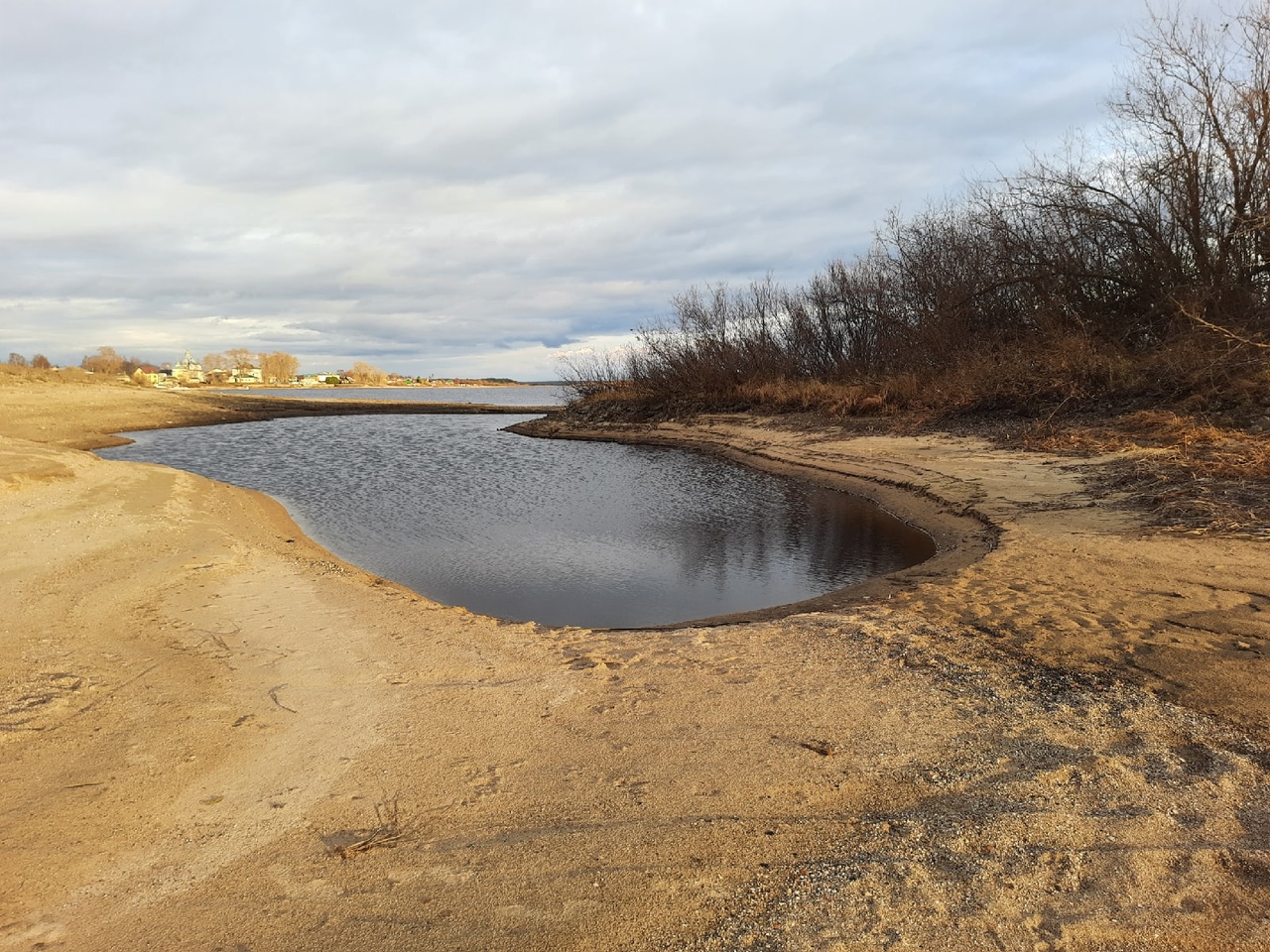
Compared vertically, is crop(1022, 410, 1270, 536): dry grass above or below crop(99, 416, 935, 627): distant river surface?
above

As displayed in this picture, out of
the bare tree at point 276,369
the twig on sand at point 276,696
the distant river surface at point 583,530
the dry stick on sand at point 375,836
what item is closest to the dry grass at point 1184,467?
the distant river surface at point 583,530

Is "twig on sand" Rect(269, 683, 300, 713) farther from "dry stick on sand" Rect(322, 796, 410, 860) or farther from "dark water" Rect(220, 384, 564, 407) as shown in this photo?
"dark water" Rect(220, 384, 564, 407)

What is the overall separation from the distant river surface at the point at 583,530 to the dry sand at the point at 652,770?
5.98ft

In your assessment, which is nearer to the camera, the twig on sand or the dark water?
the twig on sand

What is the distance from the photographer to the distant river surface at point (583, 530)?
30.6 ft

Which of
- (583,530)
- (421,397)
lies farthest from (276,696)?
(421,397)

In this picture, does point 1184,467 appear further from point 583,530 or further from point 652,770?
point 652,770

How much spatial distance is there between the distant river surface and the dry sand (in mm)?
1824

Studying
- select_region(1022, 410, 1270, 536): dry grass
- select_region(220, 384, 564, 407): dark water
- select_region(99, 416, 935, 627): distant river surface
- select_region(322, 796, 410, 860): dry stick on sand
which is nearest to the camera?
select_region(322, 796, 410, 860): dry stick on sand

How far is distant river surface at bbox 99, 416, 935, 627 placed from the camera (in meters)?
9.34

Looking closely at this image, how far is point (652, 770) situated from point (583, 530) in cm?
979

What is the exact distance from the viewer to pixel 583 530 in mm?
13766

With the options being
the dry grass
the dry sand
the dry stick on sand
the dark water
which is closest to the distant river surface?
the dry sand

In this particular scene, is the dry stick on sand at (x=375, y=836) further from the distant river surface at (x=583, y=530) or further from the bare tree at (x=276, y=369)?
the bare tree at (x=276, y=369)
